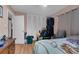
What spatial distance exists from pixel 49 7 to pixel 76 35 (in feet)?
2.04

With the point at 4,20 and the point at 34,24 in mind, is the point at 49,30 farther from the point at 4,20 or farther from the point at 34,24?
the point at 4,20

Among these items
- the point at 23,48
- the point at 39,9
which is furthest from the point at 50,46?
the point at 39,9

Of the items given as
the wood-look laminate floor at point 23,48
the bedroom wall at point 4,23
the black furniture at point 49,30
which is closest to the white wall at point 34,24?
the black furniture at point 49,30

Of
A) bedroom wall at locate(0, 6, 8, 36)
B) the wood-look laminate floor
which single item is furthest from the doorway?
the wood-look laminate floor

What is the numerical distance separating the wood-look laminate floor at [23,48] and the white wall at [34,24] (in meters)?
0.22

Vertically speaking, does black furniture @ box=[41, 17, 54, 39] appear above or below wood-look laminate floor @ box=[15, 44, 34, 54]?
above

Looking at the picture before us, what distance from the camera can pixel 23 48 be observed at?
1882mm

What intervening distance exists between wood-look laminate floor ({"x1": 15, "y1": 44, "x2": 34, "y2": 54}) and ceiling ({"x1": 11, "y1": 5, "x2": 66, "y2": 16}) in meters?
0.58

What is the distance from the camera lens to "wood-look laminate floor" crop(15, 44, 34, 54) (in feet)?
5.78

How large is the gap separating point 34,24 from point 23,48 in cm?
45

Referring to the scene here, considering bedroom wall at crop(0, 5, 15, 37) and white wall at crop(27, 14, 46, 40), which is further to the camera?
white wall at crop(27, 14, 46, 40)

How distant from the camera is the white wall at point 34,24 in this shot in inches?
74.6

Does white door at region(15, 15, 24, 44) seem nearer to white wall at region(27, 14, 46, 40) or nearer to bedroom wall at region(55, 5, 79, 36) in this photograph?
white wall at region(27, 14, 46, 40)
